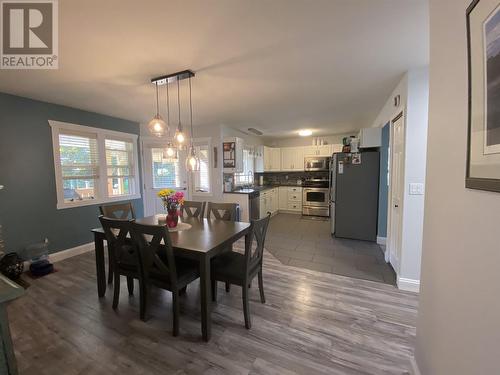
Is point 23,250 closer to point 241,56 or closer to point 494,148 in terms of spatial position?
point 241,56

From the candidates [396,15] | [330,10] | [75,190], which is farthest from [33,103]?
[396,15]

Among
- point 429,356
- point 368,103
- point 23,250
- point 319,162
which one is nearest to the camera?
point 429,356

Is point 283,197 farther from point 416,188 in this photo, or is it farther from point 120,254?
point 120,254

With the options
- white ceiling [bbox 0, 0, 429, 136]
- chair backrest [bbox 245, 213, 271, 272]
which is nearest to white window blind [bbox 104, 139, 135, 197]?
white ceiling [bbox 0, 0, 429, 136]

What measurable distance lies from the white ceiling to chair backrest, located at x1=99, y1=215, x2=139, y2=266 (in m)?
1.53

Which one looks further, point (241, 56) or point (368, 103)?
point (368, 103)

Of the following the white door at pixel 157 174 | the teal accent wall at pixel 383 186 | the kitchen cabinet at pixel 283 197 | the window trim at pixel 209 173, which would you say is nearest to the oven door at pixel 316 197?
the kitchen cabinet at pixel 283 197

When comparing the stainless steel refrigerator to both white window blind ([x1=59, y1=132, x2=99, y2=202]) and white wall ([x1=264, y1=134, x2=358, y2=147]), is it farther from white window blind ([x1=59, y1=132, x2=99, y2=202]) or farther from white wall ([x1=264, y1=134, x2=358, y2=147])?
white window blind ([x1=59, y1=132, x2=99, y2=202])

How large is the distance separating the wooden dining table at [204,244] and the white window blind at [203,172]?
2294 mm

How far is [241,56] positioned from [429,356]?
Result: 2599mm

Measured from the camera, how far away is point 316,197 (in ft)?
20.1

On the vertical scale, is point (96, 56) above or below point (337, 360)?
above

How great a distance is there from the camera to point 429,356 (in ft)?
4.05

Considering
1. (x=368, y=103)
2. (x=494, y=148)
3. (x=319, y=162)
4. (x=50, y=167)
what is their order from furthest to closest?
(x=319, y=162) → (x=368, y=103) → (x=50, y=167) → (x=494, y=148)
